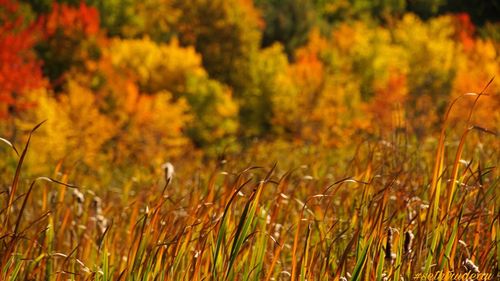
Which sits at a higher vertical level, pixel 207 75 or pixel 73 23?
pixel 73 23

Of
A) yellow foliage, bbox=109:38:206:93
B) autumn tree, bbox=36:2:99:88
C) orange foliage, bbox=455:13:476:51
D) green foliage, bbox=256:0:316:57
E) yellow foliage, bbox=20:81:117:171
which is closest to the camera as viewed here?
yellow foliage, bbox=20:81:117:171

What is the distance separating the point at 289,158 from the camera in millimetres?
8609

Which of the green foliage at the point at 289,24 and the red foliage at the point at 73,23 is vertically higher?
the red foliage at the point at 73,23

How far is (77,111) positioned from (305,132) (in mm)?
10711

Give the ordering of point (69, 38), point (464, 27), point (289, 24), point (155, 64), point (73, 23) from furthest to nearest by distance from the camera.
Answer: point (464, 27) → point (289, 24) → point (69, 38) → point (73, 23) → point (155, 64)

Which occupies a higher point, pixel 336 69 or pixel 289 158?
pixel 289 158

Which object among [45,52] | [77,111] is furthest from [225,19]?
[77,111]

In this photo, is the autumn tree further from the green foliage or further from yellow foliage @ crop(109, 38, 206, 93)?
the green foliage

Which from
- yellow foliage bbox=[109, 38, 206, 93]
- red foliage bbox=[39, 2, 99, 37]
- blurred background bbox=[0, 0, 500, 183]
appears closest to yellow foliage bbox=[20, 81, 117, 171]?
blurred background bbox=[0, 0, 500, 183]

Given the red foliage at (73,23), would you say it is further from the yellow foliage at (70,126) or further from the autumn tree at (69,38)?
the yellow foliage at (70,126)

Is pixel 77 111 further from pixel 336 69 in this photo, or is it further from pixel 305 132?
pixel 336 69

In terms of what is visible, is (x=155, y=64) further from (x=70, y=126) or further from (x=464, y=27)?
(x=464, y=27)

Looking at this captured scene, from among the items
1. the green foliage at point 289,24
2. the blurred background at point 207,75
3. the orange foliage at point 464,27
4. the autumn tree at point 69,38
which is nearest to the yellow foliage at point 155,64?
the blurred background at point 207,75


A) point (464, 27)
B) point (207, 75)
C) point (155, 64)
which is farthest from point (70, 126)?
point (464, 27)
